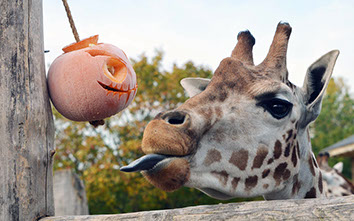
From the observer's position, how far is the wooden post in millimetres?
1869

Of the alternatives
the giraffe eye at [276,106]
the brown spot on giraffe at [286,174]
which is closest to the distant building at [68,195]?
the brown spot on giraffe at [286,174]

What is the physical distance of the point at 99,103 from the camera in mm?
2072

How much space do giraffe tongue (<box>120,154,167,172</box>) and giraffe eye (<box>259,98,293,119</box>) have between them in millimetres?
689

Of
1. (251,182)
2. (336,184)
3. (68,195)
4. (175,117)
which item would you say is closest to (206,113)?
(175,117)

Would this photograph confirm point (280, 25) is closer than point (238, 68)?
No

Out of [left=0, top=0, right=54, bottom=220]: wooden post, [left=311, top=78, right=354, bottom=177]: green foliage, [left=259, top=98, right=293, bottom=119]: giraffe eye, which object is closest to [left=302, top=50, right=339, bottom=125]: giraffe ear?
[left=259, top=98, right=293, bottom=119]: giraffe eye

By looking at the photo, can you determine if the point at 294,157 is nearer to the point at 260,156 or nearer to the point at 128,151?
the point at 260,156

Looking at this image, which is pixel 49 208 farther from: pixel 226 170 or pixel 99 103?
pixel 226 170

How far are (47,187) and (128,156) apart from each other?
8701mm

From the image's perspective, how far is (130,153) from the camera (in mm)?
10703

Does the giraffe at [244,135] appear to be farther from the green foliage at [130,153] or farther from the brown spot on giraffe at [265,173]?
the green foliage at [130,153]

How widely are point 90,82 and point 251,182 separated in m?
0.98

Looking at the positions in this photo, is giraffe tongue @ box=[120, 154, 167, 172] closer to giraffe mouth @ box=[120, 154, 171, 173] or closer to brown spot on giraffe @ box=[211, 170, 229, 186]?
giraffe mouth @ box=[120, 154, 171, 173]

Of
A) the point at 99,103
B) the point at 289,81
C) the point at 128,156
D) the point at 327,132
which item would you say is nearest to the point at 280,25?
the point at 289,81
